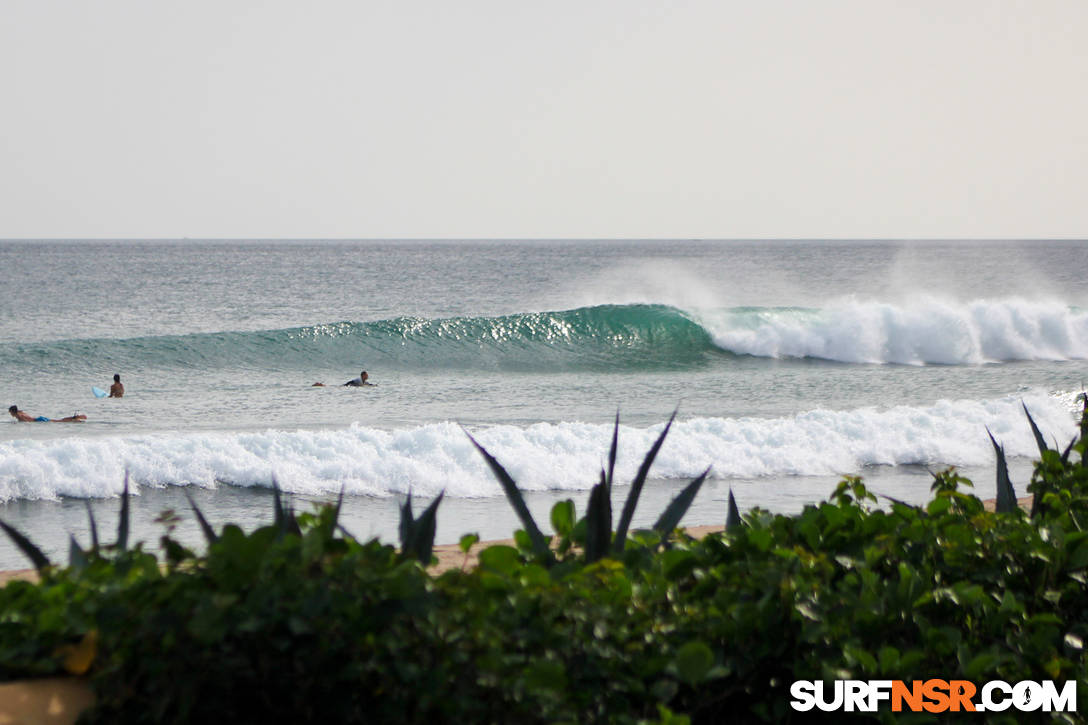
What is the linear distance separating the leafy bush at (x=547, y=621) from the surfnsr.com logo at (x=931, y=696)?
0.03m

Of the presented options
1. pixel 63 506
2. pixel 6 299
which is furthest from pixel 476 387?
pixel 6 299

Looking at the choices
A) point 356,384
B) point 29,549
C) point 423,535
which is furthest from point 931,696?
point 356,384

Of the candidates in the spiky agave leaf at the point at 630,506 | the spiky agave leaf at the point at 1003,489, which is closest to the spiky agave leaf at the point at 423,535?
the spiky agave leaf at the point at 630,506

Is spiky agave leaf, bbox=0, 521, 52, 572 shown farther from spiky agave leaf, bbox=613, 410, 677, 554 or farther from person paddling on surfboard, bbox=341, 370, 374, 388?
person paddling on surfboard, bbox=341, 370, 374, 388

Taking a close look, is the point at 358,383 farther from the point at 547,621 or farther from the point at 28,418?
the point at 547,621

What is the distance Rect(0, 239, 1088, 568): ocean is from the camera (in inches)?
370

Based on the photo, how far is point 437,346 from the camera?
83.6ft

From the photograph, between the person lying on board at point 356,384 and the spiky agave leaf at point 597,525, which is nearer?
the spiky agave leaf at point 597,525

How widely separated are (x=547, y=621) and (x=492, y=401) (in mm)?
16219

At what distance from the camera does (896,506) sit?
3205 mm

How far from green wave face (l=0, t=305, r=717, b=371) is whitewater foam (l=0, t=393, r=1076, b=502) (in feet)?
40.9

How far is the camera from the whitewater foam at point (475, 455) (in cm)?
961

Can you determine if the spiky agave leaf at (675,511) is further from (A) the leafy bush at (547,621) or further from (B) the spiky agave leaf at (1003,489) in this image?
(B) the spiky agave leaf at (1003,489)

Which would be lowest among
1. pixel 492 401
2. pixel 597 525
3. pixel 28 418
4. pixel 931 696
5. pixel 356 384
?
pixel 28 418
